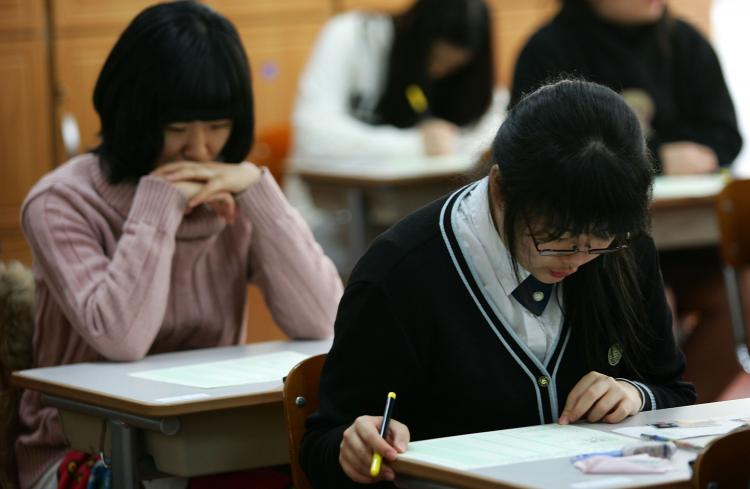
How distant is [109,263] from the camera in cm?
238

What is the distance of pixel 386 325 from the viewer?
170 cm

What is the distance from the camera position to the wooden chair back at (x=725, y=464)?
4.47ft

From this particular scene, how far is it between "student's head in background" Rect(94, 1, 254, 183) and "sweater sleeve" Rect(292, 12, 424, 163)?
2.21 metres

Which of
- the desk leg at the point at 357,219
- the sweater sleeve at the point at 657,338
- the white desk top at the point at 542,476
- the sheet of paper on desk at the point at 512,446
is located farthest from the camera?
the desk leg at the point at 357,219

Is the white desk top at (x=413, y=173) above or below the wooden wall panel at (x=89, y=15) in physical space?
below

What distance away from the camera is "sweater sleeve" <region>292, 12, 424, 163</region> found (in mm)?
4719

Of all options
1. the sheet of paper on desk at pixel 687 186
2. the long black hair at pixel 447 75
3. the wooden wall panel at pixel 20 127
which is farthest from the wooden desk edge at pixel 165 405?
the wooden wall panel at pixel 20 127

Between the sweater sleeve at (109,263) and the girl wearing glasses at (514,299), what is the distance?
27.7 inches

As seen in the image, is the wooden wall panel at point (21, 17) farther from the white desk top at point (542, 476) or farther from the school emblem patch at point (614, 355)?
the white desk top at point (542, 476)

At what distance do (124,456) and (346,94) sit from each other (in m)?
3.15

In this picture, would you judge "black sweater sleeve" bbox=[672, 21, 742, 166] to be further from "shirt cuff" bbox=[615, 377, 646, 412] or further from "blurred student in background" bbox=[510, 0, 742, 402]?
"shirt cuff" bbox=[615, 377, 646, 412]

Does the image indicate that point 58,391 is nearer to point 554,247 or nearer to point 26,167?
point 554,247

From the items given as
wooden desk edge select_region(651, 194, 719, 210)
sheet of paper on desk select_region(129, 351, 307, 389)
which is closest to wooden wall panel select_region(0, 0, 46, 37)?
wooden desk edge select_region(651, 194, 719, 210)

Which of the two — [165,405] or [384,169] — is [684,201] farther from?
[165,405]
